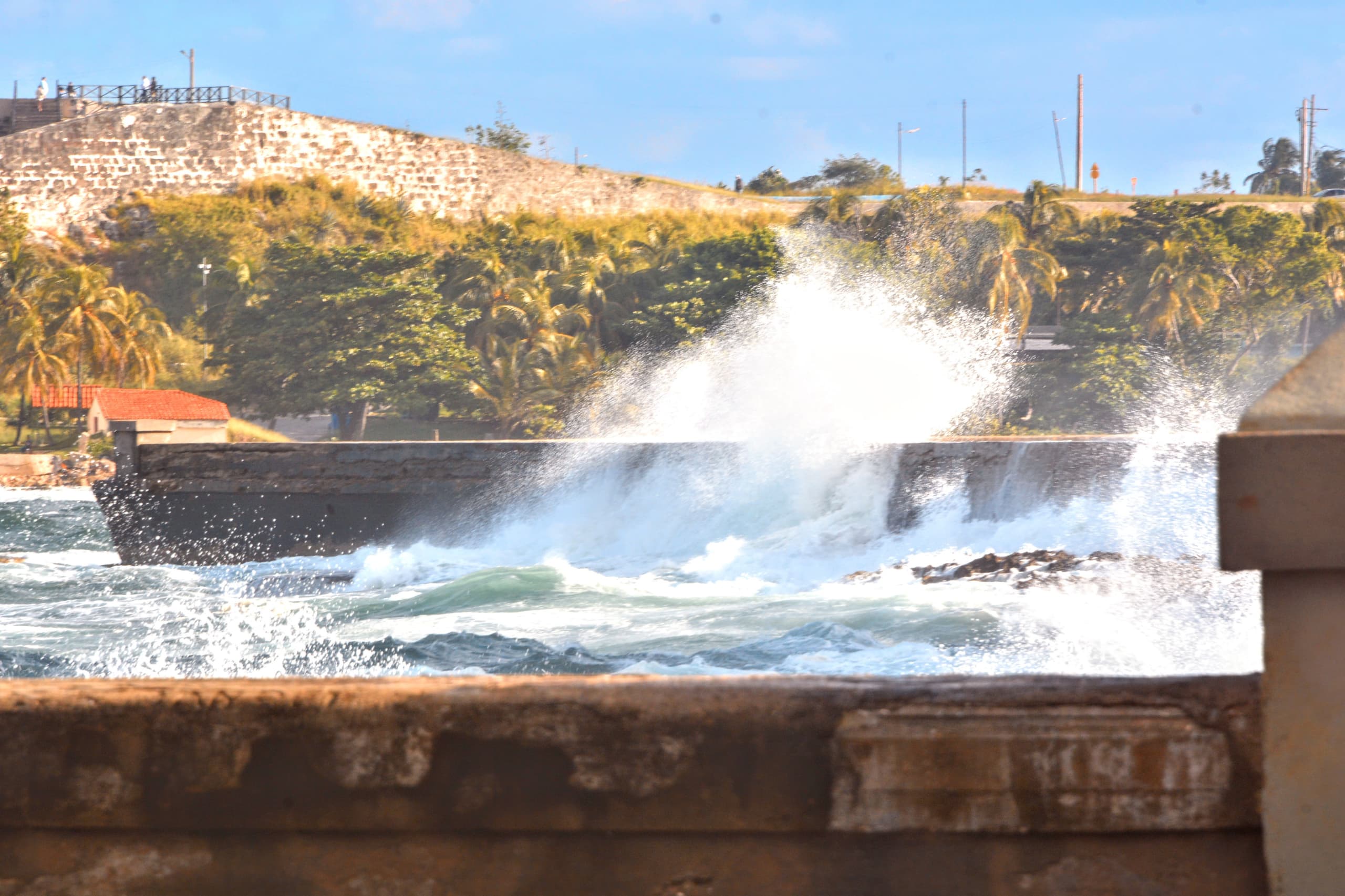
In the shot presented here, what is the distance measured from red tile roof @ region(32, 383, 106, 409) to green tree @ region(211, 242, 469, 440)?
4307mm

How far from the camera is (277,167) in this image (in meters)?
49.1

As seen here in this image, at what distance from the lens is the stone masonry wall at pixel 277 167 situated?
47000 millimetres

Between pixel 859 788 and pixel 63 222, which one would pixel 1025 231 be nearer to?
pixel 63 222

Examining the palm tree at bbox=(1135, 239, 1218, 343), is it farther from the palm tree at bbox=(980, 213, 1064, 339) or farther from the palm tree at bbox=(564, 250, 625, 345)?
the palm tree at bbox=(564, 250, 625, 345)

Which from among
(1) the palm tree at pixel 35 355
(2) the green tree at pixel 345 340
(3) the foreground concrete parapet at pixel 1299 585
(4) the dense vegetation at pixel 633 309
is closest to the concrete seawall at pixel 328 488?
(3) the foreground concrete parapet at pixel 1299 585

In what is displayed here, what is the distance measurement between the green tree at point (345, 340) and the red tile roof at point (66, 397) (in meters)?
4.31

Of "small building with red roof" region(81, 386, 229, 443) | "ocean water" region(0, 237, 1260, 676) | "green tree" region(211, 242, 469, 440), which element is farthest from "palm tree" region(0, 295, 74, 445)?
"ocean water" region(0, 237, 1260, 676)

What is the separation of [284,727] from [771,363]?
50.1 ft

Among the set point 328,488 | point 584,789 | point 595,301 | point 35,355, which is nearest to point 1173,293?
point 595,301

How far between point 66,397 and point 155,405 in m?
6.06

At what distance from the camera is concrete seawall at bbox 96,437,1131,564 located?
1330cm

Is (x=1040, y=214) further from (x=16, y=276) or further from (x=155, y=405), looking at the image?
(x=16, y=276)

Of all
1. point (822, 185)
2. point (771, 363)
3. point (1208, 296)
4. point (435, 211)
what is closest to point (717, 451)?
point (771, 363)

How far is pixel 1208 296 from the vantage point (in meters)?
38.9
